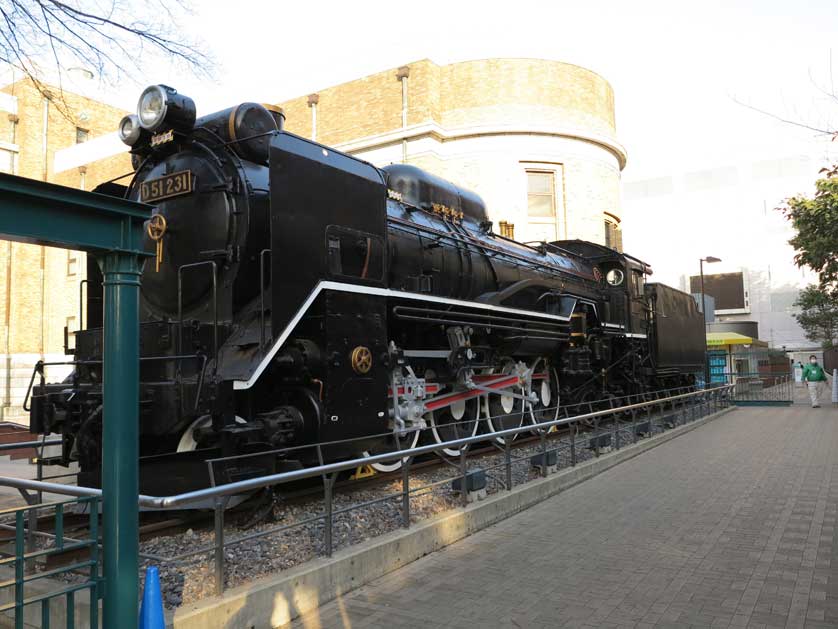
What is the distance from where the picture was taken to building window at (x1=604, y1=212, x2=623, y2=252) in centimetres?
2359

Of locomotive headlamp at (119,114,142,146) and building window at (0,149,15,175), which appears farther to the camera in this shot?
building window at (0,149,15,175)

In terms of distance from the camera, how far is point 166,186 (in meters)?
6.21

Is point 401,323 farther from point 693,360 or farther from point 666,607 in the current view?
point 693,360

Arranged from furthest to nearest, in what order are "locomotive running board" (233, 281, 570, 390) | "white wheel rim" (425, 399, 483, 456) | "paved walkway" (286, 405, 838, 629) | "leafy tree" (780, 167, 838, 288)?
"leafy tree" (780, 167, 838, 288)
"white wheel rim" (425, 399, 483, 456)
"locomotive running board" (233, 281, 570, 390)
"paved walkway" (286, 405, 838, 629)

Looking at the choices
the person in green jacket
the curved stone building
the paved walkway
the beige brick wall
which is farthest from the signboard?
the paved walkway

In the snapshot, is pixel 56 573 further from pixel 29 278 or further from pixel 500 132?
pixel 29 278

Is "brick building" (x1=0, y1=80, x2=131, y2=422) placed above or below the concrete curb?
above

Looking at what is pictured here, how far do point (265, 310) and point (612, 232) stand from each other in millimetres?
20783

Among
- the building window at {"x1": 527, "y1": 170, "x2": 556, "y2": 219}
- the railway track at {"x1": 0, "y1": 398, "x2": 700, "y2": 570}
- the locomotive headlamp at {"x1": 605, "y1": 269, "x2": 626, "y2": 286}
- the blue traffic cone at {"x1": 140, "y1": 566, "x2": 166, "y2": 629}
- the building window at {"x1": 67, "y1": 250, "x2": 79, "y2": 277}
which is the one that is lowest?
the railway track at {"x1": 0, "y1": 398, "x2": 700, "y2": 570}

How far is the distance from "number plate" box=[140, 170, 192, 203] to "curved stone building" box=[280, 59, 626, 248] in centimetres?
1517

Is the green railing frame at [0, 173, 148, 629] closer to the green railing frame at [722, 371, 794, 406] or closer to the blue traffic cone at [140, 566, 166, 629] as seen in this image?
the blue traffic cone at [140, 566, 166, 629]

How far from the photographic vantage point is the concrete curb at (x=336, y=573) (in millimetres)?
3449

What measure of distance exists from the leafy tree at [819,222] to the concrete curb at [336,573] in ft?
16.7

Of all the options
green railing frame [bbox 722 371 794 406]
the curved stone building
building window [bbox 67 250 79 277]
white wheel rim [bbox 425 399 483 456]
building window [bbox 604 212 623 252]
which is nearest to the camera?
white wheel rim [bbox 425 399 483 456]
